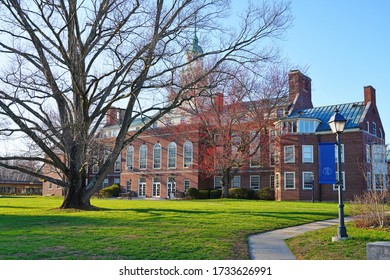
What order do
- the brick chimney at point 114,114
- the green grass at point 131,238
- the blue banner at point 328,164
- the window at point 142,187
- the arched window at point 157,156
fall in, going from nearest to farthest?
→ the green grass at point 131,238, the blue banner at point 328,164, the brick chimney at point 114,114, the arched window at point 157,156, the window at point 142,187

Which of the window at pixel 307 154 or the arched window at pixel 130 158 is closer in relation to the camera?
the window at pixel 307 154

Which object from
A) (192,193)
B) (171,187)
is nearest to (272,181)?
(192,193)

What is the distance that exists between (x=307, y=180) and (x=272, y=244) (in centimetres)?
3147

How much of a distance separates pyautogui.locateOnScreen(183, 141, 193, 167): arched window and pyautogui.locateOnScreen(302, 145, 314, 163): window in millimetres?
14215

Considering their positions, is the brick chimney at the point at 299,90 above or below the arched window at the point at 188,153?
above

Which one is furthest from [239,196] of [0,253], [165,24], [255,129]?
[0,253]

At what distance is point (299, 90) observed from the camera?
45.4 metres

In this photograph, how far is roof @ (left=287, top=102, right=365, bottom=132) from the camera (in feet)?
134

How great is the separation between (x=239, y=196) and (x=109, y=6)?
92.5 ft

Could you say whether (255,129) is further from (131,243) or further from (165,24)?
(131,243)

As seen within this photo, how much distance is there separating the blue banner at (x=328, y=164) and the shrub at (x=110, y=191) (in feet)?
145

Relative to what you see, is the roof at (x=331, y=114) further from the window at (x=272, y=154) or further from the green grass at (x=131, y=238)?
the green grass at (x=131, y=238)

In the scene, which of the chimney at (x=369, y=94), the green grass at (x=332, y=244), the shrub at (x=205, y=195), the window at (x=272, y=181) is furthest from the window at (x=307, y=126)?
the green grass at (x=332, y=244)

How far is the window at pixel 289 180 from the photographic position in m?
41.3
